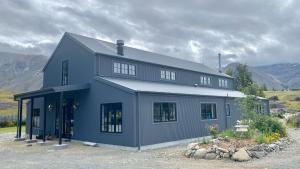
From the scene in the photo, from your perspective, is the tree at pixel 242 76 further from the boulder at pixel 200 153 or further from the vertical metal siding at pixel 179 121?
the boulder at pixel 200 153

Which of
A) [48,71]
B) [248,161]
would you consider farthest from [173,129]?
[48,71]

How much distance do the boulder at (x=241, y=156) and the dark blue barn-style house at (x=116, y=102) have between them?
18.6ft

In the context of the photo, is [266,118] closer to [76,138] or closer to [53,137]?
[76,138]

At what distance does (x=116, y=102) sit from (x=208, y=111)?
867 cm

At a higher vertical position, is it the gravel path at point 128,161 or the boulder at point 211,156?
the boulder at point 211,156

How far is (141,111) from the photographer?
52.7 ft

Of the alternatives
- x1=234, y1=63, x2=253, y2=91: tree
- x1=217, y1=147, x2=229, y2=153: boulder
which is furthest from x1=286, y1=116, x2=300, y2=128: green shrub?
x1=234, y1=63, x2=253, y2=91: tree

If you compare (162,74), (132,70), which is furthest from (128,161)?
(162,74)

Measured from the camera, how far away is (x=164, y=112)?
58.4 feet

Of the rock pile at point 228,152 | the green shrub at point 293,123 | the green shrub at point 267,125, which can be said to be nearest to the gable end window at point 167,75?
the green shrub at point 267,125

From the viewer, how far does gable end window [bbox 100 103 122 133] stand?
16.8m

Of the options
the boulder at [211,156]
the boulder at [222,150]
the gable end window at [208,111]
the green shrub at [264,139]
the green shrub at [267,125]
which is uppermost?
the gable end window at [208,111]

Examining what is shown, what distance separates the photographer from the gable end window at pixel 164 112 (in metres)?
17.2

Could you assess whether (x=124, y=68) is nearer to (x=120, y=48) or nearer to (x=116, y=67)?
(x=116, y=67)
